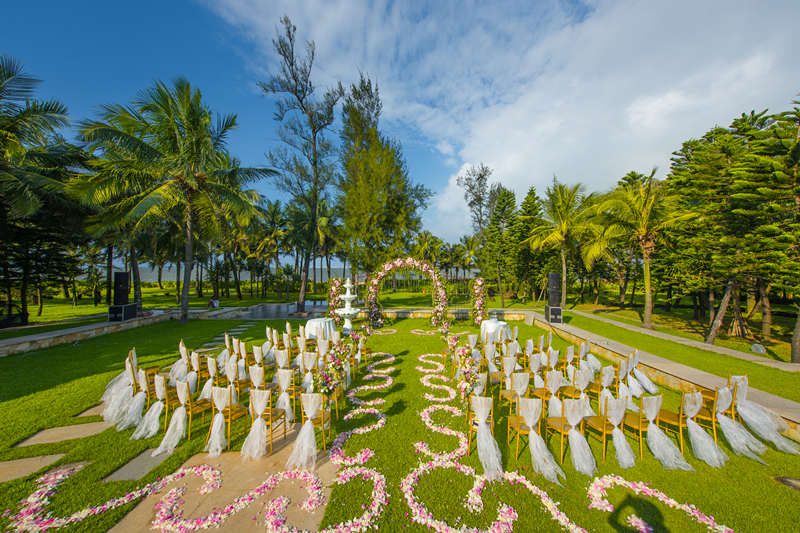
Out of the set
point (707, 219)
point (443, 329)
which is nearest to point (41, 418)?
point (443, 329)

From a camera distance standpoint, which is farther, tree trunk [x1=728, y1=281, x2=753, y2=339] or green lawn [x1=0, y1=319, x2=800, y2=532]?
tree trunk [x1=728, y1=281, x2=753, y2=339]

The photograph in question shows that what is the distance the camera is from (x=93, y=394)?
580 centimetres

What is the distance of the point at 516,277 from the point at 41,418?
24292mm

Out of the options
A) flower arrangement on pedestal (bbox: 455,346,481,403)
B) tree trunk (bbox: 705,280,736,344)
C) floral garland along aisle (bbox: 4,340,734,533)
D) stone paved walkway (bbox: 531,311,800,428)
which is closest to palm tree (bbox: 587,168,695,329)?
tree trunk (bbox: 705,280,736,344)

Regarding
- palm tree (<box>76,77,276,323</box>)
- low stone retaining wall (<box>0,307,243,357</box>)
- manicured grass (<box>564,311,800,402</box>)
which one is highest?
palm tree (<box>76,77,276,323</box>)

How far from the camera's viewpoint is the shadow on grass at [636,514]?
282 centimetres

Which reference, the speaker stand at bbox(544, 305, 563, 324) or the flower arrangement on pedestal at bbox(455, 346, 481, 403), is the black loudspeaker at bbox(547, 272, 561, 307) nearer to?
the speaker stand at bbox(544, 305, 563, 324)

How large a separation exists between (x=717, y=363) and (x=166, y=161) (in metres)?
19.4

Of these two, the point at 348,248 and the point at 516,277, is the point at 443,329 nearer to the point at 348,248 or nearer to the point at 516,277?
the point at 348,248

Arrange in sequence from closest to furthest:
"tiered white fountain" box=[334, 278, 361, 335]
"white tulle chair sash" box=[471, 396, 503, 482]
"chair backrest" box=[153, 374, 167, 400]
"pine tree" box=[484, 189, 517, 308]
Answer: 1. "white tulle chair sash" box=[471, 396, 503, 482]
2. "chair backrest" box=[153, 374, 167, 400]
3. "tiered white fountain" box=[334, 278, 361, 335]
4. "pine tree" box=[484, 189, 517, 308]

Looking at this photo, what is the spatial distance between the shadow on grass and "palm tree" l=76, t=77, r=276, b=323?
1402cm

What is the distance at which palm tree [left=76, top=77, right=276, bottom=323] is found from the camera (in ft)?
36.4

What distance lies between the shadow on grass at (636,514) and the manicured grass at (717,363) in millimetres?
5111

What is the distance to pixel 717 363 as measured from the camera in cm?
734
